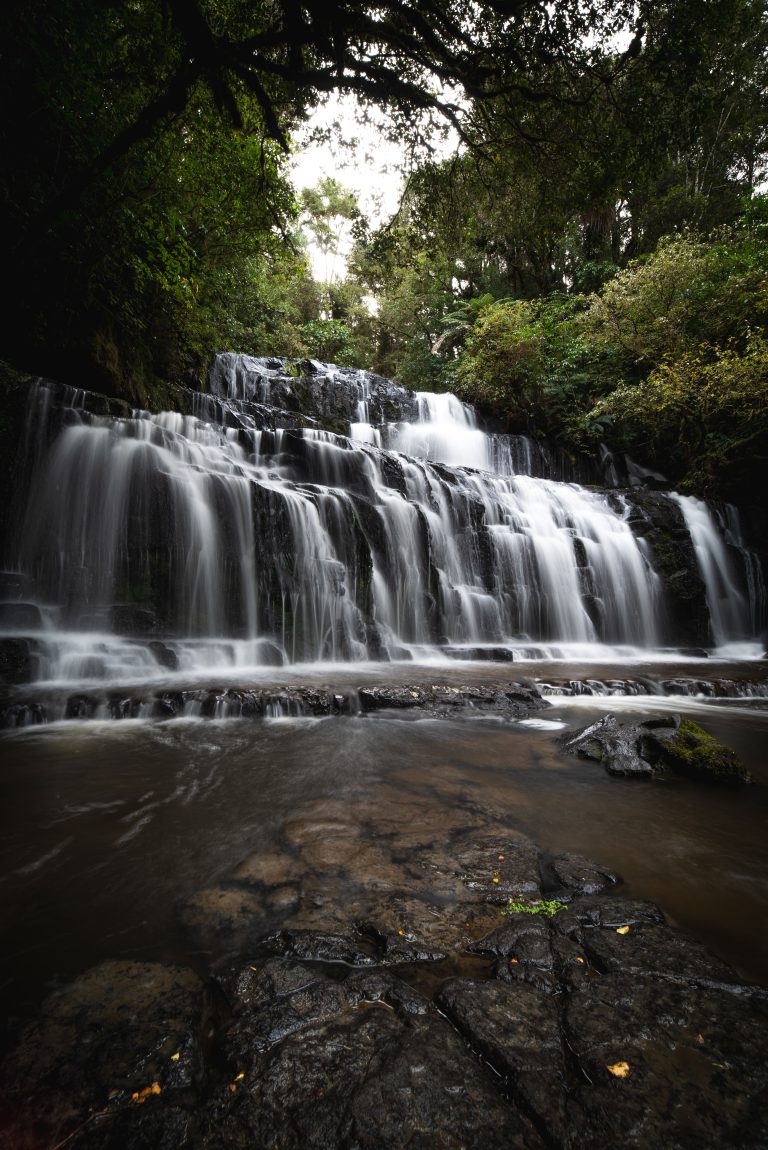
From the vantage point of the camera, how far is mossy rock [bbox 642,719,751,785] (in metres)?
3.50

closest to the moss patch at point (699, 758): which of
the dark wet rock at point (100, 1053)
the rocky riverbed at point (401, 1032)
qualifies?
the rocky riverbed at point (401, 1032)

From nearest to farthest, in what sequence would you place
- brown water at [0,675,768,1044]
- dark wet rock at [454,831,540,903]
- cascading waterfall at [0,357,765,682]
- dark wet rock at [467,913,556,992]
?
dark wet rock at [467,913,556,992] < brown water at [0,675,768,1044] < dark wet rock at [454,831,540,903] < cascading waterfall at [0,357,765,682]

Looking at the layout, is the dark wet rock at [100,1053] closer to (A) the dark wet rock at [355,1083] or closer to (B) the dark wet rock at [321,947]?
(A) the dark wet rock at [355,1083]

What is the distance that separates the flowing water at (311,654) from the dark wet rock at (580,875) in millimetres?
115

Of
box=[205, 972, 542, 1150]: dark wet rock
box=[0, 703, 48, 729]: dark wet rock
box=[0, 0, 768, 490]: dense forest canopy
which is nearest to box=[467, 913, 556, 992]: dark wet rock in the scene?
box=[205, 972, 542, 1150]: dark wet rock

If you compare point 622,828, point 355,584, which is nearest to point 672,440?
point 355,584

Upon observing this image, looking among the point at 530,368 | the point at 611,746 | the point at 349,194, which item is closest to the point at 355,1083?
the point at 611,746

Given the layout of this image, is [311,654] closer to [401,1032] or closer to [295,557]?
[295,557]

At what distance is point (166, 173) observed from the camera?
23.3 feet

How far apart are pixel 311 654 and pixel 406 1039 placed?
6.75m

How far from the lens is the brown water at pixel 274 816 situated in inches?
72.0

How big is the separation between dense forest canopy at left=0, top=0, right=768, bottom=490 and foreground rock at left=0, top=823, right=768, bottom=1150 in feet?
22.5

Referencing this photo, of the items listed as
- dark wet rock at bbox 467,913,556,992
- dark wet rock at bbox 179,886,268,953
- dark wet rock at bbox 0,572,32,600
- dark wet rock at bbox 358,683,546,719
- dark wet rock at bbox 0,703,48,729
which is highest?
dark wet rock at bbox 0,572,32,600

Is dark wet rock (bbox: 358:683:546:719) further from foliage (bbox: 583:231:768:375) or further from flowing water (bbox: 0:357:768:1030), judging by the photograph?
foliage (bbox: 583:231:768:375)
